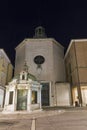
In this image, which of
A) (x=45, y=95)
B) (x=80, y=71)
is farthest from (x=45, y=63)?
(x=80, y=71)

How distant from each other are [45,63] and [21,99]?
41.5 feet

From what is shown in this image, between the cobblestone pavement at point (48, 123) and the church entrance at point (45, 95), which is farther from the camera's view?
the church entrance at point (45, 95)

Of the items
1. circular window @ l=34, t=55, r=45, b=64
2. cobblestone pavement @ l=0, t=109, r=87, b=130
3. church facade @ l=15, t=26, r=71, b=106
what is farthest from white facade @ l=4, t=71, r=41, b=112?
circular window @ l=34, t=55, r=45, b=64

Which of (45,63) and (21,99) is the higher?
(45,63)

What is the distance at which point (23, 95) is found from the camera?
14812mm

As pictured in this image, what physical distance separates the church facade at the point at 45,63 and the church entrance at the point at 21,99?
960cm

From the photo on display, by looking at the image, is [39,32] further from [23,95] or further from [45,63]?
[23,95]

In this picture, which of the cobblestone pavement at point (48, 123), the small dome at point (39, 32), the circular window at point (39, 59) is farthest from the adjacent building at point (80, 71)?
the cobblestone pavement at point (48, 123)

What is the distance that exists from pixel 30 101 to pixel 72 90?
39.6 ft

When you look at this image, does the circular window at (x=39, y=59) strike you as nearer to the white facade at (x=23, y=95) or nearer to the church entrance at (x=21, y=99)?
the white facade at (x=23, y=95)

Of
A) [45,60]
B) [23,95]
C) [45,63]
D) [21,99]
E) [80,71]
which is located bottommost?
[21,99]

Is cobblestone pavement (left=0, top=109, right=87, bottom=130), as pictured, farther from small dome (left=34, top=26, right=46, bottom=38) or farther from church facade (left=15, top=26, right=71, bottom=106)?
small dome (left=34, top=26, right=46, bottom=38)

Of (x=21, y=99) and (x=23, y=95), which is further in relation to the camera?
(x=23, y=95)

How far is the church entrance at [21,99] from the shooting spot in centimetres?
1440
